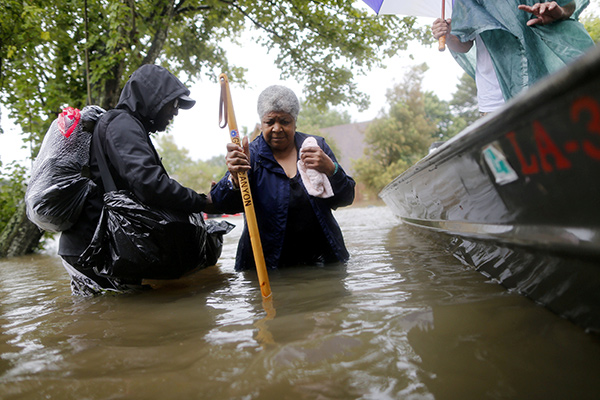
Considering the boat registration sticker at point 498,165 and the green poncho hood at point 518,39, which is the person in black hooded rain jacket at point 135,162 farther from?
the green poncho hood at point 518,39

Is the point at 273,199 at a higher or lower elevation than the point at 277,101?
lower

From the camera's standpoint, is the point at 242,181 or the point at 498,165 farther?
the point at 242,181

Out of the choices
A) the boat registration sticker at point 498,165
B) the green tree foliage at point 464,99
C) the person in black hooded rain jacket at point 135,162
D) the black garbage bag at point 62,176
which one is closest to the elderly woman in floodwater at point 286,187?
the person in black hooded rain jacket at point 135,162

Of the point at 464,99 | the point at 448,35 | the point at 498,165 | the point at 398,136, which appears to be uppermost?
the point at 464,99

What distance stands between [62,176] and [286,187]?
1.51 meters

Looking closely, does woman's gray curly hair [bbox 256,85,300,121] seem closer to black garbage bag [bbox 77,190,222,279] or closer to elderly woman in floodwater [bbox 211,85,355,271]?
elderly woman in floodwater [bbox 211,85,355,271]

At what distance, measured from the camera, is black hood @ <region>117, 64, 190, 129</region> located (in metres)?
2.71

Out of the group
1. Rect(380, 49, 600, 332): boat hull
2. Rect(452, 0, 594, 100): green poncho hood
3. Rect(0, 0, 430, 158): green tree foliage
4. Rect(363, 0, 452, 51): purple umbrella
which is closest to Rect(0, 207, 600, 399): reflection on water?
Rect(380, 49, 600, 332): boat hull

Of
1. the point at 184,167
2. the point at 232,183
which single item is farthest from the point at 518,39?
the point at 184,167

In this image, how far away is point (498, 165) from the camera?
5.74 feet

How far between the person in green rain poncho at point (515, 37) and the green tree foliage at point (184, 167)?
35676 millimetres

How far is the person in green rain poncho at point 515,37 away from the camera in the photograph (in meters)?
2.66

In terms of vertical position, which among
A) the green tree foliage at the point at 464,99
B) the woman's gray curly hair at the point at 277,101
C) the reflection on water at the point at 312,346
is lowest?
the reflection on water at the point at 312,346

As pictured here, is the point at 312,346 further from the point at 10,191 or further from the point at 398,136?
the point at 398,136
